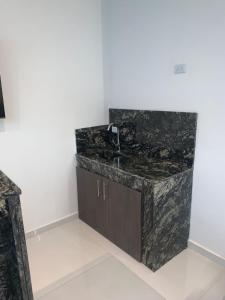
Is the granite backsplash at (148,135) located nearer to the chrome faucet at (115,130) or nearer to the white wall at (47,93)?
the chrome faucet at (115,130)

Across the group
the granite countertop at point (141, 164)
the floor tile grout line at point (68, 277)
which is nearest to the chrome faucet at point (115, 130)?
the granite countertop at point (141, 164)

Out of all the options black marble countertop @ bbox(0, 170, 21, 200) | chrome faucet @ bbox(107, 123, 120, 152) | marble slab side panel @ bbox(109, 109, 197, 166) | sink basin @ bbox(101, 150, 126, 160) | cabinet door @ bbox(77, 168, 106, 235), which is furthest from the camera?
chrome faucet @ bbox(107, 123, 120, 152)

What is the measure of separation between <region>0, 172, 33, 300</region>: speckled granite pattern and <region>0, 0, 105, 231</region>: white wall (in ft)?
3.25

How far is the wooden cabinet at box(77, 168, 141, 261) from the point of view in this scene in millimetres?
2020

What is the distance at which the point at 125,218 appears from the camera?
210 centimetres

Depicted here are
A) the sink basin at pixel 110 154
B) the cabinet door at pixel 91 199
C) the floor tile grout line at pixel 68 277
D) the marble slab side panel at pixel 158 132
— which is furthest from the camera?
the sink basin at pixel 110 154

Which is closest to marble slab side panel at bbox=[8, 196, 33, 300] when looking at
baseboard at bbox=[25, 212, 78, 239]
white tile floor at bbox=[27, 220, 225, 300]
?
white tile floor at bbox=[27, 220, 225, 300]

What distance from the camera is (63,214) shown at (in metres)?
2.75

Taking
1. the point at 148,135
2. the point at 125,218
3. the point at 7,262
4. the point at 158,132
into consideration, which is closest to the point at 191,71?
the point at 158,132

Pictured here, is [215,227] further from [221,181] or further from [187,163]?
[187,163]

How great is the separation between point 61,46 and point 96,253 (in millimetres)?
2083

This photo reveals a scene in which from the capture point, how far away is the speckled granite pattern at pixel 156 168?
191cm

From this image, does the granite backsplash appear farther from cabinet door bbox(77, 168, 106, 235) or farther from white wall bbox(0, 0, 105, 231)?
cabinet door bbox(77, 168, 106, 235)

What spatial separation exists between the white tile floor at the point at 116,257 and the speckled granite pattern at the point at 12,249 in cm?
58
